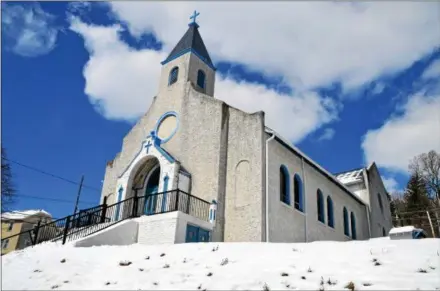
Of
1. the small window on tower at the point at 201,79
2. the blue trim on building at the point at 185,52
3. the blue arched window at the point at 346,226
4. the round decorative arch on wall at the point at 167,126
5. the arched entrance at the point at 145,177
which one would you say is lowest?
the blue arched window at the point at 346,226

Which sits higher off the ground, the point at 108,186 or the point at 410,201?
the point at 410,201

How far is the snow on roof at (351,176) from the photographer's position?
27.4 meters

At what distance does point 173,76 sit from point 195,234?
10.00 meters

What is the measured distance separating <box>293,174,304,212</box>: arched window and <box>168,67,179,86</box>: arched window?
839 centimetres

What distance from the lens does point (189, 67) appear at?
20.2 meters

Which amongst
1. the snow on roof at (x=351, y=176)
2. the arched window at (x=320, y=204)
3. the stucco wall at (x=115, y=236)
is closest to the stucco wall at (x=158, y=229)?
the stucco wall at (x=115, y=236)

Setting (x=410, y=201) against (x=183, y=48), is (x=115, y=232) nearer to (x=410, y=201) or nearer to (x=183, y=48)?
(x=183, y=48)

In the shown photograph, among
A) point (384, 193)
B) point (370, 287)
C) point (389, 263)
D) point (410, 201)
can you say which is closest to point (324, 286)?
point (370, 287)

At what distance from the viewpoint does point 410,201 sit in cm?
3747

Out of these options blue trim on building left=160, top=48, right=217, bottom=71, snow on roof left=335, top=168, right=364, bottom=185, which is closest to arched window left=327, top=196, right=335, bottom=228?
snow on roof left=335, top=168, right=364, bottom=185

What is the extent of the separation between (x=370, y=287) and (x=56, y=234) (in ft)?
44.9

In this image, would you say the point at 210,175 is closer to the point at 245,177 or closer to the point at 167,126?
the point at 245,177

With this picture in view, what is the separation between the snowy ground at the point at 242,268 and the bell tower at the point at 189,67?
11.6m

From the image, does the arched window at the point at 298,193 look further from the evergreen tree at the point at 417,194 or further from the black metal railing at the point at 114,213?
the evergreen tree at the point at 417,194
